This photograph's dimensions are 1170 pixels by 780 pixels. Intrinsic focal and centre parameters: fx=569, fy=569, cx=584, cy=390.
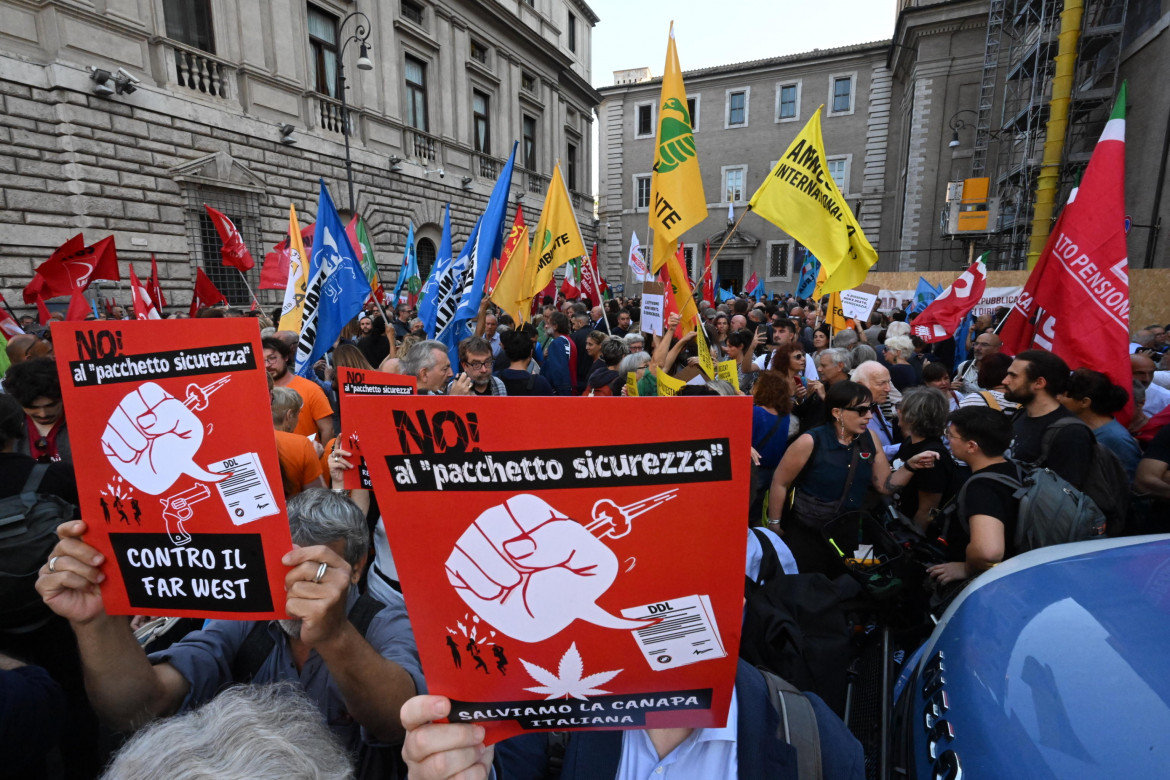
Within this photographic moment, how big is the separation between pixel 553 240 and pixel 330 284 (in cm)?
249

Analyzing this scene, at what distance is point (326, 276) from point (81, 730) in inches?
135

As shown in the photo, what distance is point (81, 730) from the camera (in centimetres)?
195

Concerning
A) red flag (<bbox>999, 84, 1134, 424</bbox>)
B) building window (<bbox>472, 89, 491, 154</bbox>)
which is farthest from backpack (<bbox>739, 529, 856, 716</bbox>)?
building window (<bbox>472, 89, 491, 154</bbox>)

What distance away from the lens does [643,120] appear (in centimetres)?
3416

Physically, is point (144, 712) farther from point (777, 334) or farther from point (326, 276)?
point (777, 334)

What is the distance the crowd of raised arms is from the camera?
43.4 inches

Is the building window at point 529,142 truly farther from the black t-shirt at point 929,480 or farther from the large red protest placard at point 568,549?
the large red protest placard at point 568,549

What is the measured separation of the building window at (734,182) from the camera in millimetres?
32500

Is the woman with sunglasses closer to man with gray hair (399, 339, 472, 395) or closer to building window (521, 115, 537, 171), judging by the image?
man with gray hair (399, 339, 472, 395)

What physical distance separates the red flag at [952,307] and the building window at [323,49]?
14690mm

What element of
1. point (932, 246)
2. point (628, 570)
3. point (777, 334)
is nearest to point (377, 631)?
point (628, 570)

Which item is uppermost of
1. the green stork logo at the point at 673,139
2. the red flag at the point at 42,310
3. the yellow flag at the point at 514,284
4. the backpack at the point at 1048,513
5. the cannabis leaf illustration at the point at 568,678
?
the green stork logo at the point at 673,139

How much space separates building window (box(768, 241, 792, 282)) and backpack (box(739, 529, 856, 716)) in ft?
102

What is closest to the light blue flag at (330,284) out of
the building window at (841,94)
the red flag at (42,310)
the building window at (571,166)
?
the red flag at (42,310)
